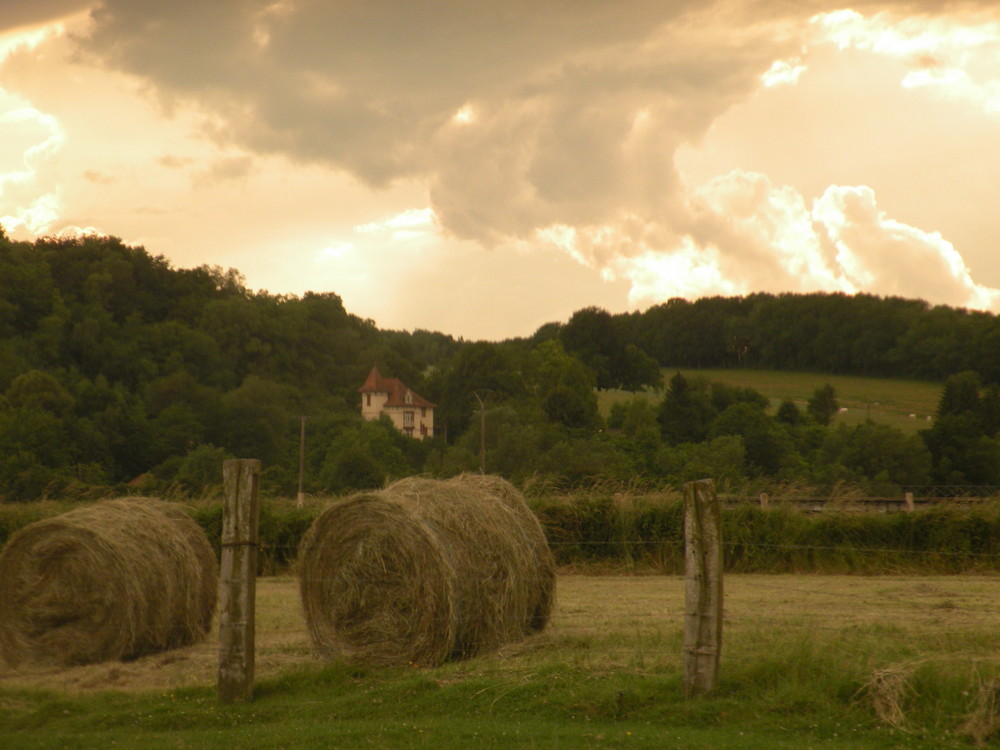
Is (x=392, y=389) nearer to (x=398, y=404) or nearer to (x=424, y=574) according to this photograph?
(x=398, y=404)

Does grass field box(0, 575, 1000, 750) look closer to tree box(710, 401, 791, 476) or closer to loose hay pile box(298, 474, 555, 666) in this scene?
loose hay pile box(298, 474, 555, 666)

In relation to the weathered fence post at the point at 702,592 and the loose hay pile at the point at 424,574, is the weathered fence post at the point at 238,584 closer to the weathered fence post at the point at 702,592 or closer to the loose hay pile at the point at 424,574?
the loose hay pile at the point at 424,574

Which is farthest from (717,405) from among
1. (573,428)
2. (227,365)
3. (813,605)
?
(813,605)

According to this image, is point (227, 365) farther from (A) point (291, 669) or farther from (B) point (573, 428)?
(A) point (291, 669)

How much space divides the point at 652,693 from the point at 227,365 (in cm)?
8506

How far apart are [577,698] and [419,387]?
106057mm

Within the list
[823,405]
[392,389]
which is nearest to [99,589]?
[823,405]

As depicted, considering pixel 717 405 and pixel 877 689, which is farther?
pixel 717 405

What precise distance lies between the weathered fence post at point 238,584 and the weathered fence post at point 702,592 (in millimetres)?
3566

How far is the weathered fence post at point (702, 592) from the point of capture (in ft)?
25.2

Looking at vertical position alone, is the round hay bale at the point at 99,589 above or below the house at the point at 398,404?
below

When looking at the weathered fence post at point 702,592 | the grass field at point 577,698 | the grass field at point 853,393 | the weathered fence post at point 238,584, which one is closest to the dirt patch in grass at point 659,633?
the grass field at point 577,698

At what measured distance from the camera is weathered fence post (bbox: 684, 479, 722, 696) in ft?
25.2

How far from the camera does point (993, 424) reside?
65.1m
